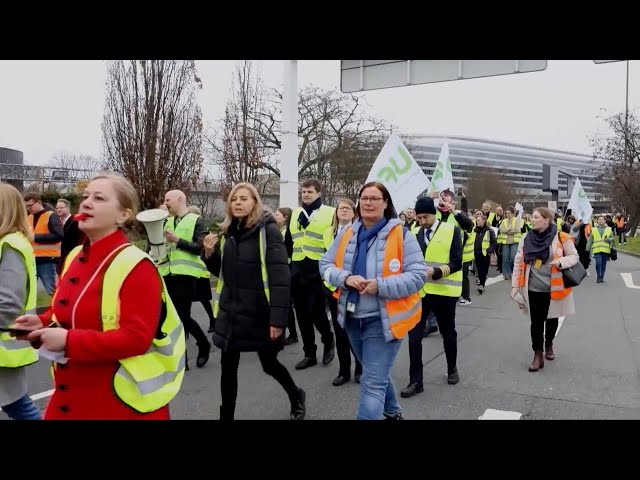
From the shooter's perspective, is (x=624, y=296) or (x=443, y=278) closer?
(x=443, y=278)

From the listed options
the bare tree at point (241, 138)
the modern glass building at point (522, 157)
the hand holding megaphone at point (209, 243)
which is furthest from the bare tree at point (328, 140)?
the modern glass building at point (522, 157)

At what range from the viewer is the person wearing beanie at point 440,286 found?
16.4 feet

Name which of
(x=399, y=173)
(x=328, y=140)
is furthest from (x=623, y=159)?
(x=399, y=173)

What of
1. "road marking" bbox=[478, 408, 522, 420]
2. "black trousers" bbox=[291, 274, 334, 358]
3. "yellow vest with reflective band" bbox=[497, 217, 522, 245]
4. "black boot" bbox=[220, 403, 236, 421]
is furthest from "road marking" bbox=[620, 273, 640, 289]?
"black boot" bbox=[220, 403, 236, 421]

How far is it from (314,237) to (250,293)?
2.43 metres

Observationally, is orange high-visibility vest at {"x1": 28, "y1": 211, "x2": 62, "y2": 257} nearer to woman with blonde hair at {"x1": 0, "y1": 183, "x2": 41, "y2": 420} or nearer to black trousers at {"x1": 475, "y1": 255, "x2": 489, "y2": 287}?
woman with blonde hair at {"x1": 0, "y1": 183, "x2": 41, "y2": 420}

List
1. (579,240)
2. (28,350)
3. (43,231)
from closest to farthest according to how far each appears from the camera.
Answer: (28,350) < (43,231) < (579,240)

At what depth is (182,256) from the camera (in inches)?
220

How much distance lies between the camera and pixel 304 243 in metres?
6.25

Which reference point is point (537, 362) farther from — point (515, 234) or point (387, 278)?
point (515, 234)

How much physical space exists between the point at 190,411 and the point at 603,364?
14.9 ft
